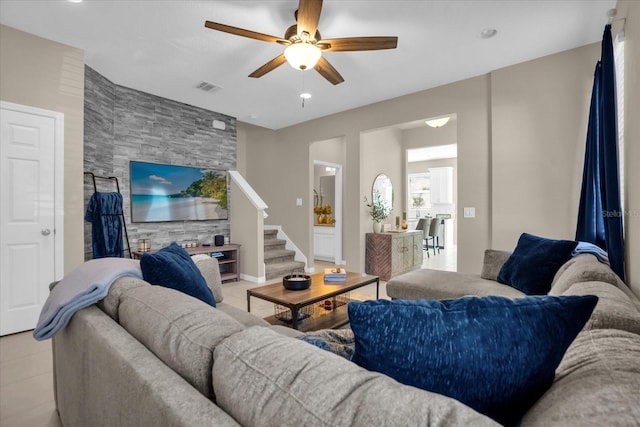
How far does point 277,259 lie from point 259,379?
4.98 m

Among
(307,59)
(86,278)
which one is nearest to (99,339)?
(86,278)

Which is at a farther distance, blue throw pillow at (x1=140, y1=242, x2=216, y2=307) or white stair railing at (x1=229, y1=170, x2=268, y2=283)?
white stair railing at (x1=229, y1=170, x2=268, y2=283)

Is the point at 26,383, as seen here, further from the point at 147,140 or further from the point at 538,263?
the point at 538,263

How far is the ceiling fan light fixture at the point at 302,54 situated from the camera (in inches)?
93.5

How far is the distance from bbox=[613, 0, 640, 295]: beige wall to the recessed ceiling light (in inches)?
37.4

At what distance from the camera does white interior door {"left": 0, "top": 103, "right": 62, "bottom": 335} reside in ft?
9.00

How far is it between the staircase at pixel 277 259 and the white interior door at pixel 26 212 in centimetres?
280

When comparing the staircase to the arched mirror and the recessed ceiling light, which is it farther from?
the recessed ceiling light

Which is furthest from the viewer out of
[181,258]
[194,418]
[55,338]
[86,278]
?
[181,258]

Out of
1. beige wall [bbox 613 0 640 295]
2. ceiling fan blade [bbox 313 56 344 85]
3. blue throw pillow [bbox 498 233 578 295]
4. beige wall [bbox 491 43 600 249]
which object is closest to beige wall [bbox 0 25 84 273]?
ceiling fan blade [bbox 313 56 344 85]

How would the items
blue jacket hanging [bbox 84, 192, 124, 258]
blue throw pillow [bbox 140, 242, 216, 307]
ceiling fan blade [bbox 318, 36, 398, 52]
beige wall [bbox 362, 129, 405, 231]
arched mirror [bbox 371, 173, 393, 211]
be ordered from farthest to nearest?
arched mirror [bbox 371, 173, 393, 211], beige wall [bbox 362, 129, 405, 231], blue jacket hanging [bbox 84, 192, 124, 258], ceiling fan blade [bbox 318, 36, 398, 52], blue throw pillow [bbox 140, 242, 216, 307]

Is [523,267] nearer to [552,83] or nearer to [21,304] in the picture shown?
[552,83]

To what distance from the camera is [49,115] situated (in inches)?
116

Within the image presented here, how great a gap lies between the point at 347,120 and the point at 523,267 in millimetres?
3506
